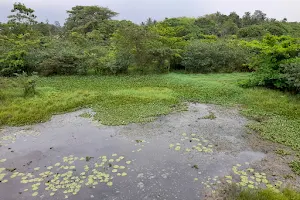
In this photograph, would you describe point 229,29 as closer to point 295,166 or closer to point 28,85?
point 28,85

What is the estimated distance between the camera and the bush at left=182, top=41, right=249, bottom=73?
17.2 metres

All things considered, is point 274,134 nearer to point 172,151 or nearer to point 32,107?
point 172,151

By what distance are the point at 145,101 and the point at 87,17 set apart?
27.6 m

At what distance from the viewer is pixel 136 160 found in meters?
6.04

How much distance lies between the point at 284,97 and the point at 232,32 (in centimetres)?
2562

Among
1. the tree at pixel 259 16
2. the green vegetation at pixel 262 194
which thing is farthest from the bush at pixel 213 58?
the tree at pixel 259 16

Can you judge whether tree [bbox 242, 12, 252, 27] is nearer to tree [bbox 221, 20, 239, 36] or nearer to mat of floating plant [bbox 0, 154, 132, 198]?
tree [bbox 221, 20, 239, 36]

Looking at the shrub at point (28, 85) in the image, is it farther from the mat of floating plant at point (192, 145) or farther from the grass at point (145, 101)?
the mat of floating plant at point (192, 145)

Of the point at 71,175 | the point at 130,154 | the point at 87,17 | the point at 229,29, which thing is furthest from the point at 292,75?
the point at 87,17

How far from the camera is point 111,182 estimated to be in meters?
5.18

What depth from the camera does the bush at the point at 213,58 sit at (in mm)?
17156

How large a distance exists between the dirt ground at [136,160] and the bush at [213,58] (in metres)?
9.18

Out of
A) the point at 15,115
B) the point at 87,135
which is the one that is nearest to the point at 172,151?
the point at 87,135

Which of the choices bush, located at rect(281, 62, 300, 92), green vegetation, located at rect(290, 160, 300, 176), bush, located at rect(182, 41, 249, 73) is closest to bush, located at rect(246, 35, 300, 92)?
bush, located at rect(281, 62, 300, 92)
